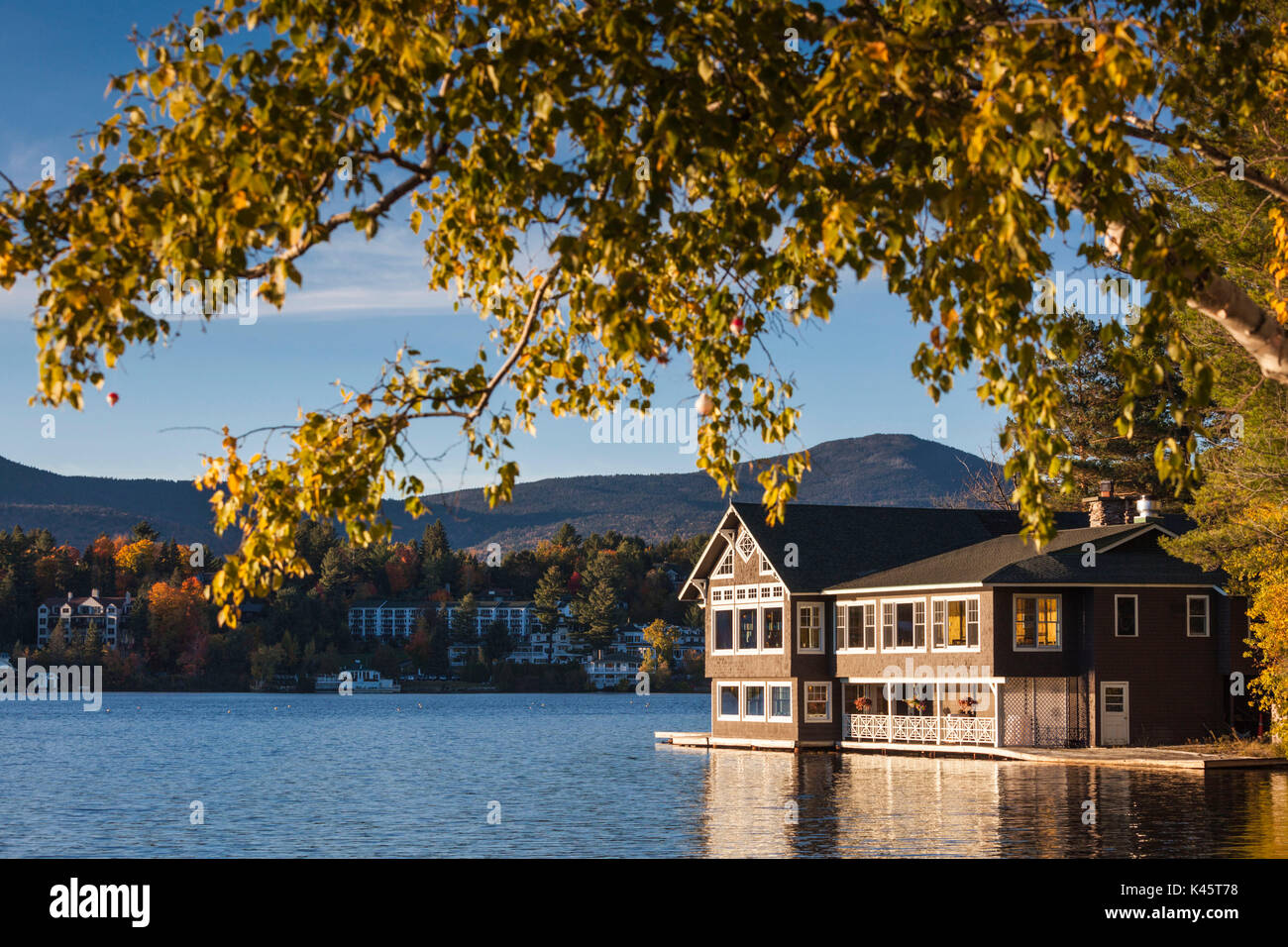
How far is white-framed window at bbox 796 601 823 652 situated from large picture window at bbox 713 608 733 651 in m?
3.87

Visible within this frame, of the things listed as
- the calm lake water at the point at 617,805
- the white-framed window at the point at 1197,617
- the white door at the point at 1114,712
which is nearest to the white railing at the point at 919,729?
the calm lake water at the point at 617,805

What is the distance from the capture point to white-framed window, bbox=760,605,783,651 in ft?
194

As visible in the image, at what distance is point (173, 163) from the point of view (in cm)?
948

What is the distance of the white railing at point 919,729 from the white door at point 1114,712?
354cm

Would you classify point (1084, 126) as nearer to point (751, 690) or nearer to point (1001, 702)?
point (1001, 702)

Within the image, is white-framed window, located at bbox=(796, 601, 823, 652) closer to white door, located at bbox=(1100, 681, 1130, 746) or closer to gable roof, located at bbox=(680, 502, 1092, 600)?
gable roof, located at bbox=(680, 502, 1092, 600)

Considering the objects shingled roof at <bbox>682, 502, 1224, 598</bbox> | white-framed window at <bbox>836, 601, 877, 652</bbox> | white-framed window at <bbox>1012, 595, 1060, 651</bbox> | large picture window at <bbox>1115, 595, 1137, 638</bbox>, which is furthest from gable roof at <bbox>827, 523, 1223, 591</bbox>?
white-framed window at <bbox>836, 601, 877, 652</bbox>

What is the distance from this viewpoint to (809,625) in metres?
58.9

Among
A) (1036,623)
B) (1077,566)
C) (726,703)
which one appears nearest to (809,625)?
(726,703)

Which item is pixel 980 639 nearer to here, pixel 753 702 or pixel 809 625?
pixel 809 625

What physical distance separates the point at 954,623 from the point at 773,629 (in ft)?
28.6
